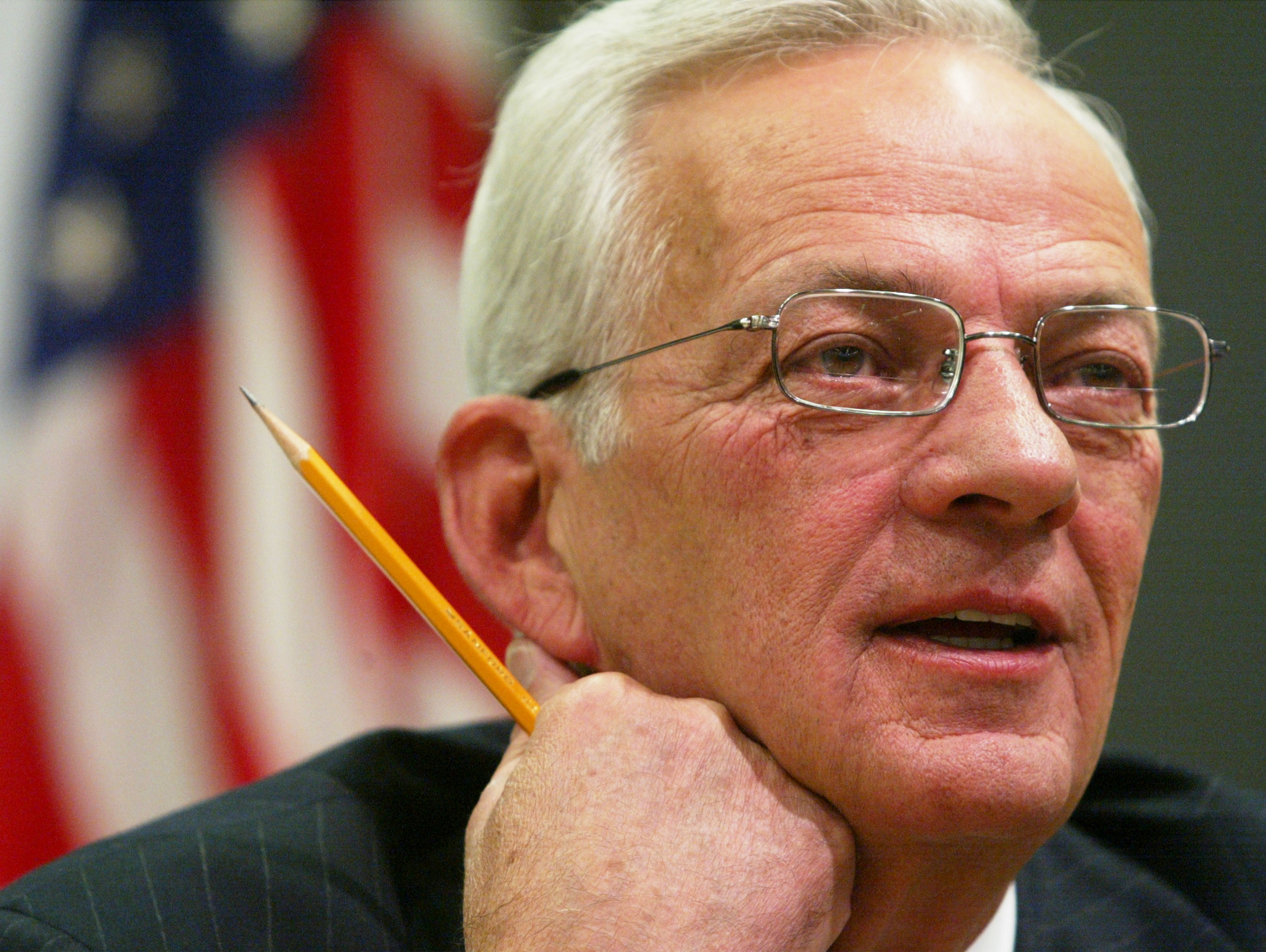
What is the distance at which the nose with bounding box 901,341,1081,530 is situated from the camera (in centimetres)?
127

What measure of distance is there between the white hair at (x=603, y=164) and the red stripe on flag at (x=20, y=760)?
122 cm

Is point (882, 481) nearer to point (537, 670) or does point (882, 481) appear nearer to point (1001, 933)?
point (537, 670)

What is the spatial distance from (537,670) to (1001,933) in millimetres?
843

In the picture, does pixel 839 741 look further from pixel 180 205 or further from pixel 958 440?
pixel 180 205

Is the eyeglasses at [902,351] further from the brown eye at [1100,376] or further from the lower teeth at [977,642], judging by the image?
the lower teeth at [977,642]

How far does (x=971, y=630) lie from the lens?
1.35 meters

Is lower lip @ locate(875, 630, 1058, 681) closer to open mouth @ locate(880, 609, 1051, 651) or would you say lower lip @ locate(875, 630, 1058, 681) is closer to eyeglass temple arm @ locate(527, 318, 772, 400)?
open mouth @ locate(880, 609, 1051, 651)

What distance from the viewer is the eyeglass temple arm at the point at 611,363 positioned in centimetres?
142

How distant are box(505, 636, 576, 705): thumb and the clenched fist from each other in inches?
6.2

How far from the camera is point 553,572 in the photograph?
5.37ft

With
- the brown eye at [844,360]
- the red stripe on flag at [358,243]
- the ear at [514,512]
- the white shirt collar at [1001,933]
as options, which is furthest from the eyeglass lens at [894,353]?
the red stripe on flag at [358,243]

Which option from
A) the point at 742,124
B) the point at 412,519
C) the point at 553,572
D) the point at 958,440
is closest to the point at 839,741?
the point at 958,440

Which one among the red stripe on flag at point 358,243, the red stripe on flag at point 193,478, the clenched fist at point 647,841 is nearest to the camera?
the clenched fist at point 647,841

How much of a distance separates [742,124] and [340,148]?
1540 mm
